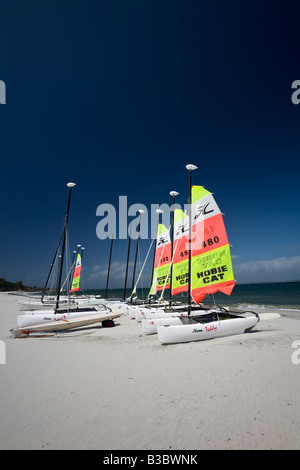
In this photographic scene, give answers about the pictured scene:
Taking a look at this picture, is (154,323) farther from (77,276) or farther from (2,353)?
(77,276)

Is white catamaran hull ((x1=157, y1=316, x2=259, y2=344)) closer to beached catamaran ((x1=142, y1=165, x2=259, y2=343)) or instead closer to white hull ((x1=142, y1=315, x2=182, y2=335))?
beached catamaran ((x1=142, y1=165, x2=259, y2=343))

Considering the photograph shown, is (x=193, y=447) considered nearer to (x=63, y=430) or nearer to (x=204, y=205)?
(x=63, y=430)

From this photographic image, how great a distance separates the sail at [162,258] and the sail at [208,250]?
5.77 metres

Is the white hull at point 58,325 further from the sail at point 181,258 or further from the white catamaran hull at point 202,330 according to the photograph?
the white catamaran hull at point 202,330

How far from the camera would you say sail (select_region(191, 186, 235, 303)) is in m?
11.7

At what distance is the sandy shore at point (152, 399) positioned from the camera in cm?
344

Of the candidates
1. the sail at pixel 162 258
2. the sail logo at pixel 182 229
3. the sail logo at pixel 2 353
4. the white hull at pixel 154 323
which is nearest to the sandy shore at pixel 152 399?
the sail logo at pixel 2 353

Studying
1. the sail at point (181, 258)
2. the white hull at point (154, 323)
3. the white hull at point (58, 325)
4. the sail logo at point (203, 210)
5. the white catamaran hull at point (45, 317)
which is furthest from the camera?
the sail at point (181, 258)

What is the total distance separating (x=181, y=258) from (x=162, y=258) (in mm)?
3893

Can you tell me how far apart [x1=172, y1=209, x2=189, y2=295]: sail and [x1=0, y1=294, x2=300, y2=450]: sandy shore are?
271 inches

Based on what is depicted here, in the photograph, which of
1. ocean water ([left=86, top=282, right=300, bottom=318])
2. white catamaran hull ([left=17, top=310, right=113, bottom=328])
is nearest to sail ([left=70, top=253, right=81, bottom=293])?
ocean water ([left=86, top=282, right=300, bottom=318])

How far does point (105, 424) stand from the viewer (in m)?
3.79
